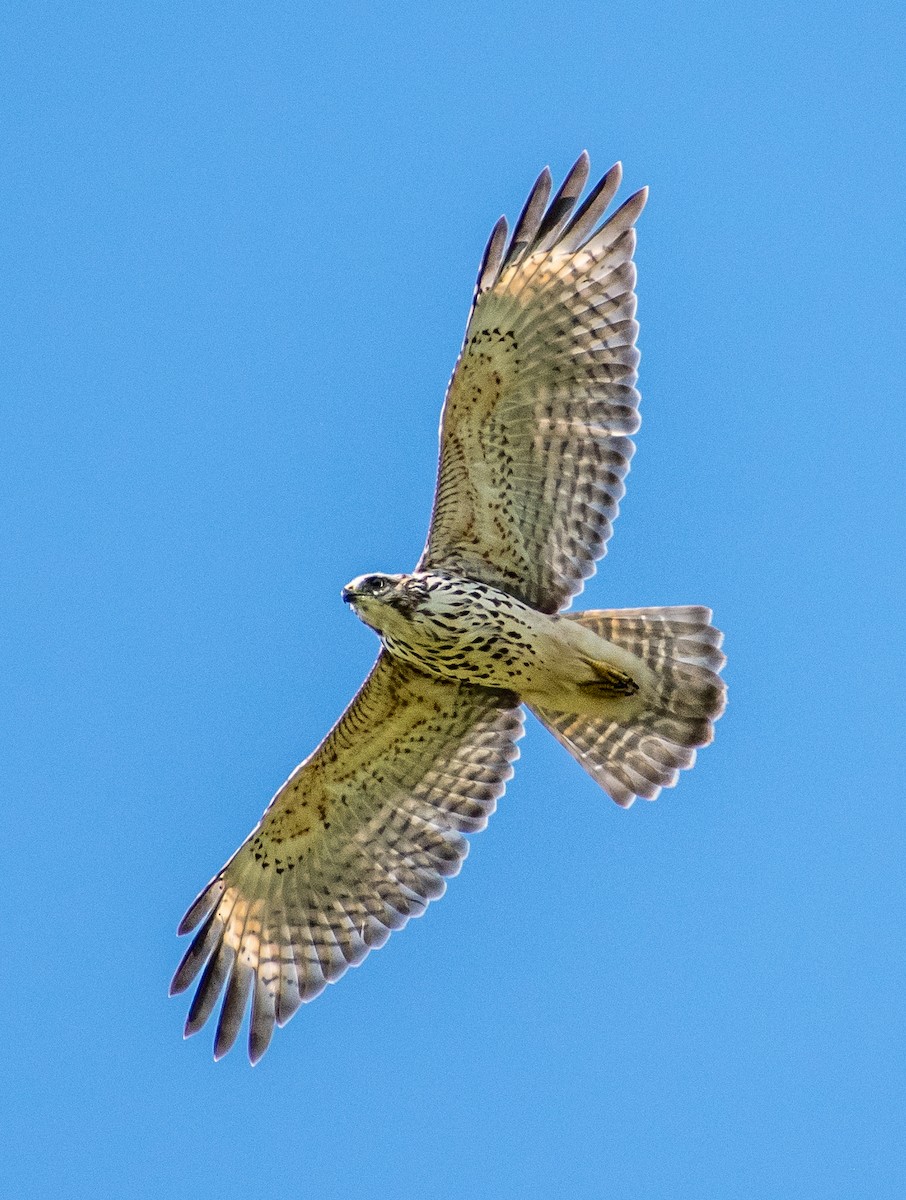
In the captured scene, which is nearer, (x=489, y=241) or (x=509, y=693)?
(x=489, y=241)

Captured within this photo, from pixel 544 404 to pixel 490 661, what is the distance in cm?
153

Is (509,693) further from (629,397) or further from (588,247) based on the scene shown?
(588,247)

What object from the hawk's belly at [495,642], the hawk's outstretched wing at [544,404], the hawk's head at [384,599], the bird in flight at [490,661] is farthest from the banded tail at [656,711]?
the hawk's head at [384,599]

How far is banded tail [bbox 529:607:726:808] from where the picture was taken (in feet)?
39.8

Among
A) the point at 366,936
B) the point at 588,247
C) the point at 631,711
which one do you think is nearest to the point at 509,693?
the point at 631,711

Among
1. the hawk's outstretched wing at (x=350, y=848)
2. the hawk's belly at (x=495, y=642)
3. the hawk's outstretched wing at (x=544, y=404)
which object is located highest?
the hawk's outstretched wing at (x=544, y=404)

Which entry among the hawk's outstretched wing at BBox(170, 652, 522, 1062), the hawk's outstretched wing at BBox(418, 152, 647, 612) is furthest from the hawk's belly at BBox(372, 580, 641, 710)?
the hawk's outstretched wing at BBox(170, 652, 522, 1062)

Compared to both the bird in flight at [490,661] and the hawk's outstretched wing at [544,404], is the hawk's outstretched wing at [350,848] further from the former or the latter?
the hawk's outstretched wing at [544,404]

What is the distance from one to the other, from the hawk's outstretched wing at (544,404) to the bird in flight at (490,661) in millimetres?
12

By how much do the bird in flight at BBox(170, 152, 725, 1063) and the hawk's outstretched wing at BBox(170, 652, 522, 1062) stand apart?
12 mm

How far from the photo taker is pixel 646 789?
1240 centimetres

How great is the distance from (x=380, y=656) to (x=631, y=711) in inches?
60.3

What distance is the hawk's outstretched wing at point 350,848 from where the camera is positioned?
1259 centimetres

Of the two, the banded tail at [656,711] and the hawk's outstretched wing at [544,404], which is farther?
→ the banded tail at [656,711]
